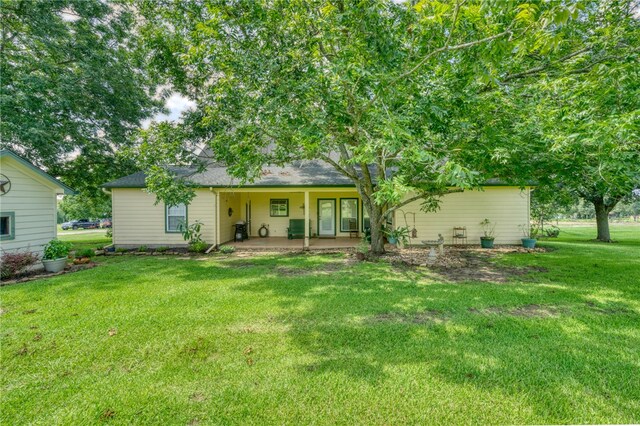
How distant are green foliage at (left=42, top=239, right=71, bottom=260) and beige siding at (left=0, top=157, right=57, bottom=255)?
0.34 m

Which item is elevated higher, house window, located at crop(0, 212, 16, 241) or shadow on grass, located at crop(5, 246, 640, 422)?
house window, located at crop(0, 212, 16, 241)

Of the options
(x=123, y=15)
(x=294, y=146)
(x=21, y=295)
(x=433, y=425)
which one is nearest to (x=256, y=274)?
(x=294, y=146)

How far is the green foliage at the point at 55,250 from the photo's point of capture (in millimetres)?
7363

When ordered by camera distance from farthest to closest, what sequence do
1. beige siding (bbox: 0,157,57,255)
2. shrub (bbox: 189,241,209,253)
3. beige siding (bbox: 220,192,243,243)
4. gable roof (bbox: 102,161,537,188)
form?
beige siding (bbox: 220,192,243,243) < gable roof (bbox: 102,161,537,188) < shrub (bbox: 189,241,209,253) < beige siding (bbox: 0,157,57,255)

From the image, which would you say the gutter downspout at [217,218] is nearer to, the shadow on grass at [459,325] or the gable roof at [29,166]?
the shadow on grass at [459,325]

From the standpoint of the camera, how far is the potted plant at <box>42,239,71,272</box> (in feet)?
23.8

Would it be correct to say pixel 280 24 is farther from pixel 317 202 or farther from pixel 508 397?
pixel 317 202

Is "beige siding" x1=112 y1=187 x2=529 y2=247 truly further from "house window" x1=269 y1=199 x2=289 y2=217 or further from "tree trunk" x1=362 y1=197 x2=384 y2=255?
"house window" x1=269 y1=199 x2=289 y2=217

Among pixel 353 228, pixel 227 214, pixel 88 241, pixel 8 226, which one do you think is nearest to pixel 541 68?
pixel 353 228

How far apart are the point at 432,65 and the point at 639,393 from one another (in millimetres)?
5347

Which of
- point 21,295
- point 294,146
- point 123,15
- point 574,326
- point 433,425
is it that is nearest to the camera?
point 433,425

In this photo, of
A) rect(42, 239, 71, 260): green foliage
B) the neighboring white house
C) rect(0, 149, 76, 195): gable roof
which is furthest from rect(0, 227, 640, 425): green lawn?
rect(0, 149, 76, 195): gable roof

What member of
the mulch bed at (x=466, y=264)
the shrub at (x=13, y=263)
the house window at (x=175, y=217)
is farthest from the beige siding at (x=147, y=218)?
the mulch bed at (x=466, y=264)

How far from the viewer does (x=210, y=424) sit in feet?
7.02
